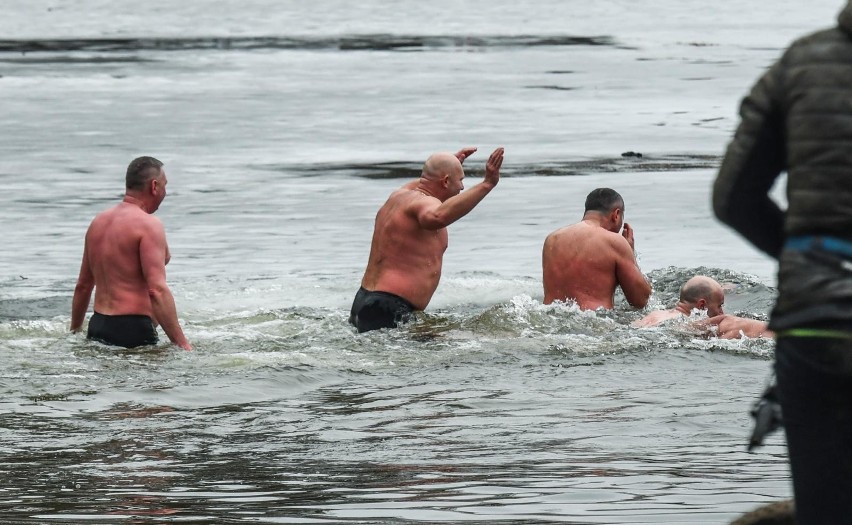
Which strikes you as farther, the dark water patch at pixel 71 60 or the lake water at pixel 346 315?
the dark water patch at pixel 71 60

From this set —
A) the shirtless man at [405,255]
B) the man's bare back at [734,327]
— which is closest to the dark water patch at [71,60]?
the shirtless man at [405,255]

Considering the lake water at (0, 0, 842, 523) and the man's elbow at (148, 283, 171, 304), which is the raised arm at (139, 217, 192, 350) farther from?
the lake water at (0, 0, 842, 523)

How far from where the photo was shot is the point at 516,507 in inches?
238

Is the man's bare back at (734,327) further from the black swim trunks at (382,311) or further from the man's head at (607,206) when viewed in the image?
the black swim trunks at (382,311)

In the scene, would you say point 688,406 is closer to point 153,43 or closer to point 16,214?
point 16,214

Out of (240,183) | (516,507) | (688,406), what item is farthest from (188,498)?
(240,183)

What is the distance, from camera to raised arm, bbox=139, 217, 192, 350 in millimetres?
10133

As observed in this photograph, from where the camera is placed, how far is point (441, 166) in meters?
11.6

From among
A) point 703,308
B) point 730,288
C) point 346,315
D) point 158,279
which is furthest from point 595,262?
point 158,279

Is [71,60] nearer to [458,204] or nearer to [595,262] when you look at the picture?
[595,262]

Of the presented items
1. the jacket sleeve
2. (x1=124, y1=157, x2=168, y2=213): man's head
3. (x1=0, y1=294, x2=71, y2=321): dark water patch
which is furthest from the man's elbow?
the jacket sleeve

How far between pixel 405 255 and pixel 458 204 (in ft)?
2.71

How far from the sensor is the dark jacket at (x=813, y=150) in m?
3.42

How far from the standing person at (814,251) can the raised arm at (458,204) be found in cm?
682
